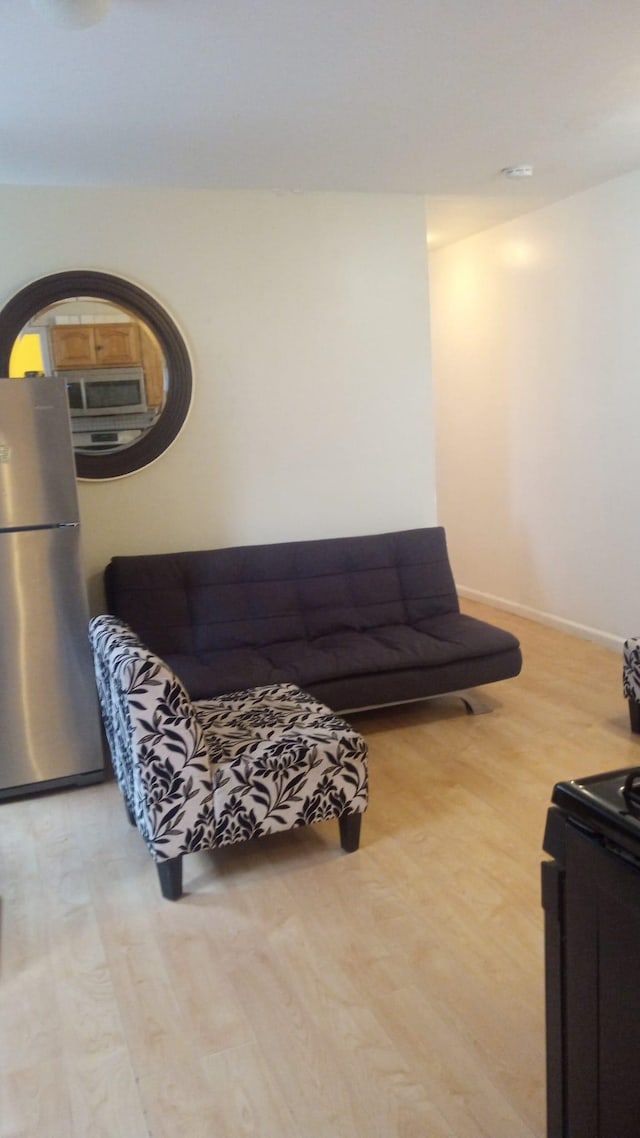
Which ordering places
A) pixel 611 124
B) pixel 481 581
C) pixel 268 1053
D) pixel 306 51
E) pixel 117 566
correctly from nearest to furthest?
1. pixel 268 1053
2. pixel 306 51
3. pixel 611 124
4. pixel 117 566
5. pixel 481 581

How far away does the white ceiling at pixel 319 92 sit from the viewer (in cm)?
224

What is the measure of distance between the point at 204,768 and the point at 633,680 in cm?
192

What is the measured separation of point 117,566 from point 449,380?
3218 millimetres

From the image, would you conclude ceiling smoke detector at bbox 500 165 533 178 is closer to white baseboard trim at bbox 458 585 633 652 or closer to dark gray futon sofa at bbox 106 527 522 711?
dark gray futon sofa at bbox 106 527 522 711

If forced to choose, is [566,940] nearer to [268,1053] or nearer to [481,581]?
[268,1053]

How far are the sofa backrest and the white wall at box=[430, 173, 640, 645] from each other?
107 centimetres

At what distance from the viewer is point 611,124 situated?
3273 mm

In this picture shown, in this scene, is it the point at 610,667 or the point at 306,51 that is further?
the point at 610,667

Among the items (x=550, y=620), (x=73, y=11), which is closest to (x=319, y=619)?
(x=550, y=620)

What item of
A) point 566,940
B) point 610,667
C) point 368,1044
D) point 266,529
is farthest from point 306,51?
point 610,667

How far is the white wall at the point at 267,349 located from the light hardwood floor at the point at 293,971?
1374mm

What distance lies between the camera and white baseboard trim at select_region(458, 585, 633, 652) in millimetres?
4594

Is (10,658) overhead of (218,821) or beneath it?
overhead

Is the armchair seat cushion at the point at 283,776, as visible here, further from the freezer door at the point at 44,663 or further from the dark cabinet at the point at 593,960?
the dark cabinet at the point at 593,960
